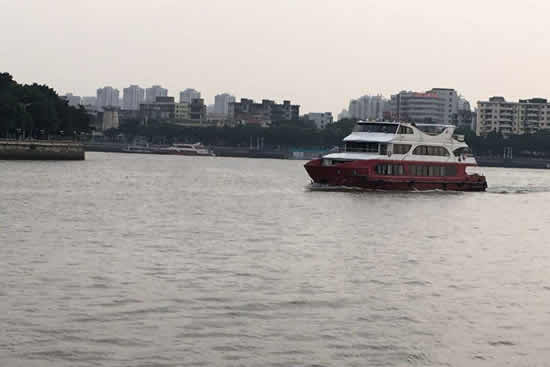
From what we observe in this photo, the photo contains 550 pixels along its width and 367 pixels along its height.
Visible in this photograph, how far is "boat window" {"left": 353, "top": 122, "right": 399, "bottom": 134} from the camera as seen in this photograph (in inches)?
2817

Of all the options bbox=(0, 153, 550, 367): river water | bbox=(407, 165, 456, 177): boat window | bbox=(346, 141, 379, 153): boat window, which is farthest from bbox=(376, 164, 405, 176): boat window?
bbox=(0, 153, 550, 367): river water

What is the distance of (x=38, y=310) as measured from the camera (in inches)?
844

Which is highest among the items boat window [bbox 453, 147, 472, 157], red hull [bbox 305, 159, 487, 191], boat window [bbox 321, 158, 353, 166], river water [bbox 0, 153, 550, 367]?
boat window [bbox 453, 147, 472, 157]

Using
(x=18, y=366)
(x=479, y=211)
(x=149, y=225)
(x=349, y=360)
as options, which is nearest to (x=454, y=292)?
(x=349, y=360)

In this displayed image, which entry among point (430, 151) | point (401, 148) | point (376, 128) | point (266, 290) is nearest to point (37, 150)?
point (376, 128)

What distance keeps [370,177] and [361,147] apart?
10.2 ft

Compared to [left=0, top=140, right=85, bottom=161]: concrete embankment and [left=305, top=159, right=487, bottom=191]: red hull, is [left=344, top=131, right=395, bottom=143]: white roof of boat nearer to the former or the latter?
[left=305, top=159, right=487, bottom=191]: red hull

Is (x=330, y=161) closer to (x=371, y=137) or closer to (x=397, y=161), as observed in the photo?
(x=371, y=137)

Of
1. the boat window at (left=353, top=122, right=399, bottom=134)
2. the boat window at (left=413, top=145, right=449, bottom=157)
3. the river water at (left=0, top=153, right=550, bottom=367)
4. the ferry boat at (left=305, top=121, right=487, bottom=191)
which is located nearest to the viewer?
the river water at (left=0, top=153, right=550, bottom=367)

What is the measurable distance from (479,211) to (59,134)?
97666 mm

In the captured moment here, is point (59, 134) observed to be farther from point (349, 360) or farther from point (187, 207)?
point (349, 360)

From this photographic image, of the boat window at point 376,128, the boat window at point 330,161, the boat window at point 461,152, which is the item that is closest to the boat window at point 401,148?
the boat window at point 376,128

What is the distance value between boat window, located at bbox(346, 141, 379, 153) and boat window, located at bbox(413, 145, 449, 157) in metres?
3.77

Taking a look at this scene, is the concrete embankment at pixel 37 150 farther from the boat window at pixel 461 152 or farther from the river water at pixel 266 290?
the river water at pixel 266 290
